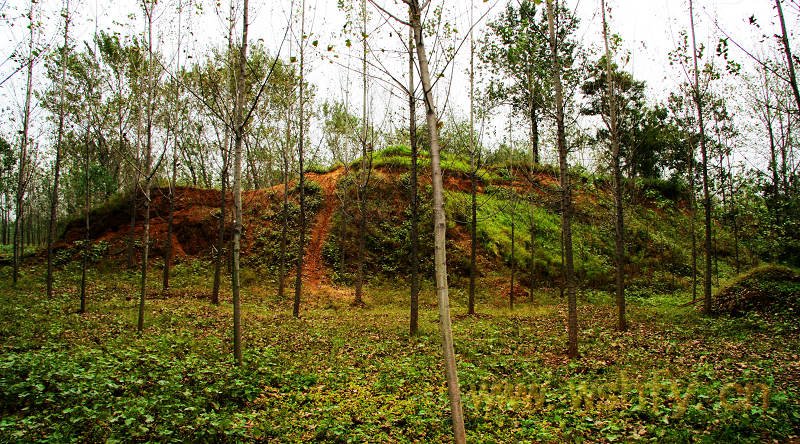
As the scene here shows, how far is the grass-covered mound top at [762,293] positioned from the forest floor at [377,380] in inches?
46.5

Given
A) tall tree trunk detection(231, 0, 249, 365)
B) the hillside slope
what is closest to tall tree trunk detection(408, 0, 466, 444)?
tall tree trunk detection(231, 0, 249, 365)

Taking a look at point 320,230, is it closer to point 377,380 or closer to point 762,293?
point 377,380

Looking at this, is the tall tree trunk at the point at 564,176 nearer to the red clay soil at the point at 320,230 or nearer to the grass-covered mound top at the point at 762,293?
the grass-covered mound top at the point at 762,293

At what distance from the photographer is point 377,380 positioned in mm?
8031

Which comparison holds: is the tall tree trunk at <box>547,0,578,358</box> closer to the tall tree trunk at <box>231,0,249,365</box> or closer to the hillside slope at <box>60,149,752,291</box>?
the tall tree trunk at <box>231,0,249,365</box>

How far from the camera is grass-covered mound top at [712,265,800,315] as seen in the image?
13.4 metres

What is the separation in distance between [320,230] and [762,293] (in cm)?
2066

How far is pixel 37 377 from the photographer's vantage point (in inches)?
238

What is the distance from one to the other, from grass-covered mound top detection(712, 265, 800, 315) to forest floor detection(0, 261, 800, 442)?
1180 millimetres

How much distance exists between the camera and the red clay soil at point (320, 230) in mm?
21609

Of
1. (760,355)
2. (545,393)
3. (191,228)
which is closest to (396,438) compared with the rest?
(545,393)

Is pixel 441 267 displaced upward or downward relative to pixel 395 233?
downward

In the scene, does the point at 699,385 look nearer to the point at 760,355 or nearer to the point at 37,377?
the point at 760,355

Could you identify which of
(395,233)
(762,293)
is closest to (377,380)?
(762,293)
